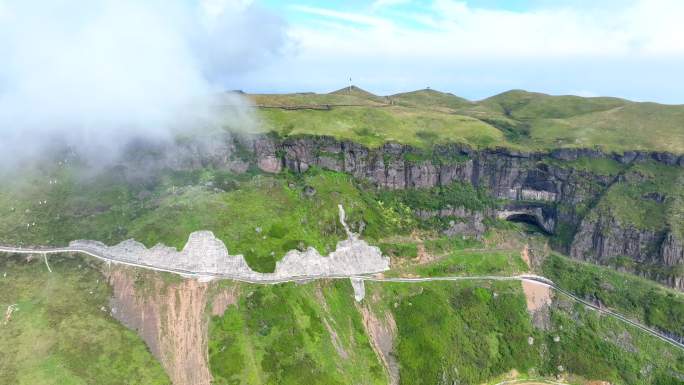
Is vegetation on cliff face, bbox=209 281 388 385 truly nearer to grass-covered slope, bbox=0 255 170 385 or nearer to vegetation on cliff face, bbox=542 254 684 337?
grass-covered slope, bbox=0 255 170 385

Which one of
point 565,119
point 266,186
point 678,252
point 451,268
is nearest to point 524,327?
point 451,268

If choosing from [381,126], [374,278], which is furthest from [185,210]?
[381,126]

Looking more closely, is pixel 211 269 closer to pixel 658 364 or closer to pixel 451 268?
pixel 451 268

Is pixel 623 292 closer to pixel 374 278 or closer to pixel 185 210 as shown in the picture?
pixel 374 278

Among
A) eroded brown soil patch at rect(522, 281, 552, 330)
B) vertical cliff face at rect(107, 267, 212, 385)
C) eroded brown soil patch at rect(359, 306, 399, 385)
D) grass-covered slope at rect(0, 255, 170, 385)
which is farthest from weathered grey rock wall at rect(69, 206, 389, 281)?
eroded brown soil patch at rect(522, 281, 552, 330)

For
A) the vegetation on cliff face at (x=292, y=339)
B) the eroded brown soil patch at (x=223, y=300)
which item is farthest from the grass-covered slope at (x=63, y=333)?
the eroded brown soil patch at (x=223, y=300)
